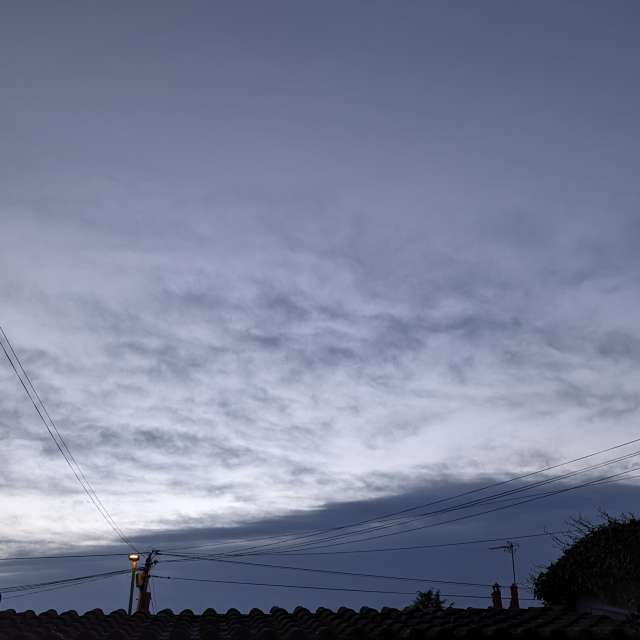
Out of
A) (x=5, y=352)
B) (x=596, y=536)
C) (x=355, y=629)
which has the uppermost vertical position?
(x=5, y=352)

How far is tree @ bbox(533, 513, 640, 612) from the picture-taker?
26.4m

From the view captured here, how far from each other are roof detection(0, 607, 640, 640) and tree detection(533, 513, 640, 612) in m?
11.5

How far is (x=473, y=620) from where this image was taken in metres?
14.9

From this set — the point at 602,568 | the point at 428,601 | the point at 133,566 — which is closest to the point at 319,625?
the point at 428,601

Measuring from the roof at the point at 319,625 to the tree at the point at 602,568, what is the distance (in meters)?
11.5

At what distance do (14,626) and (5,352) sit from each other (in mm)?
6818

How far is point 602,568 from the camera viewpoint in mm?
27969

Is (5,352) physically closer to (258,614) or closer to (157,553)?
(258,614)

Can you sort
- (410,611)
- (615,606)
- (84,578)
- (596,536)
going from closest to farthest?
1. (410,611)
2. (615,606)
3. (596,536)
4. (84,578)

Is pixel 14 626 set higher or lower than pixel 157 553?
lower

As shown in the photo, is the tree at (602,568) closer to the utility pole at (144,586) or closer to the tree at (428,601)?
the tree at (428,601)

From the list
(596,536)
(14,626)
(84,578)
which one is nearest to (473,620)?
(14,626)

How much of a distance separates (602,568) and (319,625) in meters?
17.2

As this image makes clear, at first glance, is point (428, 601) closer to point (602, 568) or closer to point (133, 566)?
point (602, 568)
